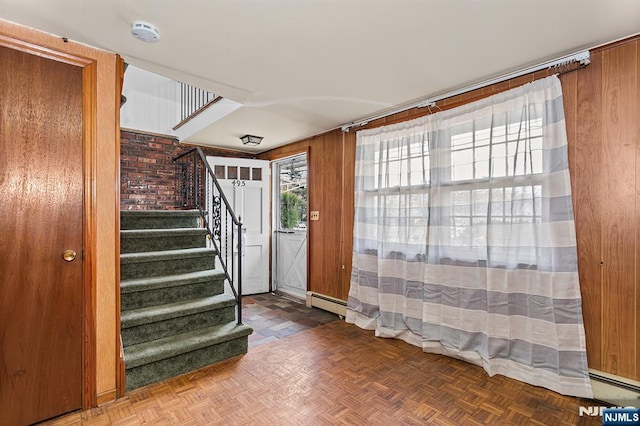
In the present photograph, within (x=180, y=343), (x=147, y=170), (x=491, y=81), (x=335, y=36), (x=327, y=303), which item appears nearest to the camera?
(x=335, y=36)

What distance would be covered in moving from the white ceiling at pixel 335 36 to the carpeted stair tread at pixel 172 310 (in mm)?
1964

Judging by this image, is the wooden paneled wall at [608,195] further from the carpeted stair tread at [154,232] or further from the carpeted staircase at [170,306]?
→ the carpeted stair tread at [154,232]

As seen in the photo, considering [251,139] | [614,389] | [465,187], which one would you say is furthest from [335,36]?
[614,389]

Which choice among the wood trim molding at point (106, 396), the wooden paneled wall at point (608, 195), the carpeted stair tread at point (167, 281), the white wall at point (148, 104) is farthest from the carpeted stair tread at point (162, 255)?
the wooden paneled wall at point (608, 195)

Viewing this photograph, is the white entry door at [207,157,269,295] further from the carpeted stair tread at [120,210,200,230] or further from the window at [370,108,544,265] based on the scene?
the window at [370,108,544,265]

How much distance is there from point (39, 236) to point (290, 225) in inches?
142

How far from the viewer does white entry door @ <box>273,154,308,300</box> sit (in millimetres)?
5016

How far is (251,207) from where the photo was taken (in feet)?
16.6

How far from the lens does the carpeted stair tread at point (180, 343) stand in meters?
2.32

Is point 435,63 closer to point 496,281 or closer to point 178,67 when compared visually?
point 496,281

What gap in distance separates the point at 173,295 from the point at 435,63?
2.98 m

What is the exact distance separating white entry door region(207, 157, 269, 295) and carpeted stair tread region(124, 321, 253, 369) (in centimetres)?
208

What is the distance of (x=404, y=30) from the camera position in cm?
192

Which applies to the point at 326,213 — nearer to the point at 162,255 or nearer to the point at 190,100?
the point at 162,255
